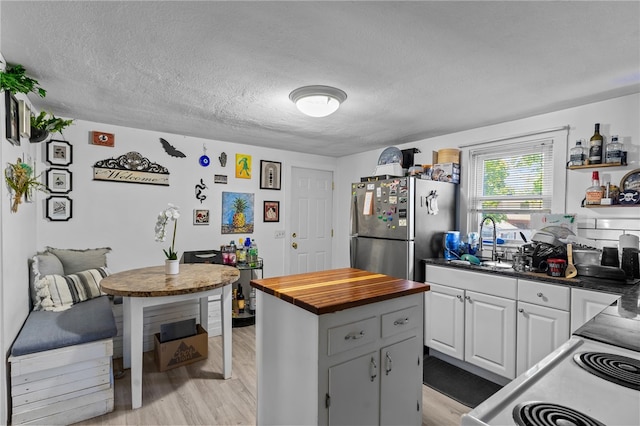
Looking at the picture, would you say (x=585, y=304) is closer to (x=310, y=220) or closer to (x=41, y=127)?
(x=310, y=220)

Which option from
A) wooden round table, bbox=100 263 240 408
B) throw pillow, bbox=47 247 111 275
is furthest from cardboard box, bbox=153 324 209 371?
throw pillow, bbox=47 247 111 275

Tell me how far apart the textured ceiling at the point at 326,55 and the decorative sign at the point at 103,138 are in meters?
0.35

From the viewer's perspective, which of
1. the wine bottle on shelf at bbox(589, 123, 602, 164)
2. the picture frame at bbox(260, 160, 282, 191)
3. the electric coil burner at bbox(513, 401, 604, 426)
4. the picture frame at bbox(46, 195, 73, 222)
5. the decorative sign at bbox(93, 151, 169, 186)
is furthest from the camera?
the picture frame at bbox(260, 160, 282, 191)

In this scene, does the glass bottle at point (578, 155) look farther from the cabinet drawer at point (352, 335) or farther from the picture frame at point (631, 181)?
the cabinet drawer at point (352, 335)

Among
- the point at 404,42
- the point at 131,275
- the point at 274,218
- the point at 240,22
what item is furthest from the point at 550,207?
the point at 131,275

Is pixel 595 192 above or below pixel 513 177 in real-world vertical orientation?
below

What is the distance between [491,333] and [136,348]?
2.73 m

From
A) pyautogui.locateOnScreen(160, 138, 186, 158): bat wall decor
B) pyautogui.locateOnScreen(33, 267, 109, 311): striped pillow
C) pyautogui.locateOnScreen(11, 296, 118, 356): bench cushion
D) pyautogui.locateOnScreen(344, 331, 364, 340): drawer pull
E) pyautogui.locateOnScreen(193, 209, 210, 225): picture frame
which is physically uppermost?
pyautogui.locateOnScreen(160, 138, 186, 158): bat wall decor

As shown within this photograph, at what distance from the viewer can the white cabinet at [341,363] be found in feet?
4.85

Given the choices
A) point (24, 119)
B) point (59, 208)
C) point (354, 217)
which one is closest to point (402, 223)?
point (354, 217)

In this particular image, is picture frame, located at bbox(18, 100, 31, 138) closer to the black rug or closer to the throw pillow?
the throw pillow

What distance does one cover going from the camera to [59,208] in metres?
3.20

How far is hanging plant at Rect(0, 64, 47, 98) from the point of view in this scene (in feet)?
6.14

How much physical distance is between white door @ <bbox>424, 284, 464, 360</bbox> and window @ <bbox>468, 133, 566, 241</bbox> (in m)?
0.88
